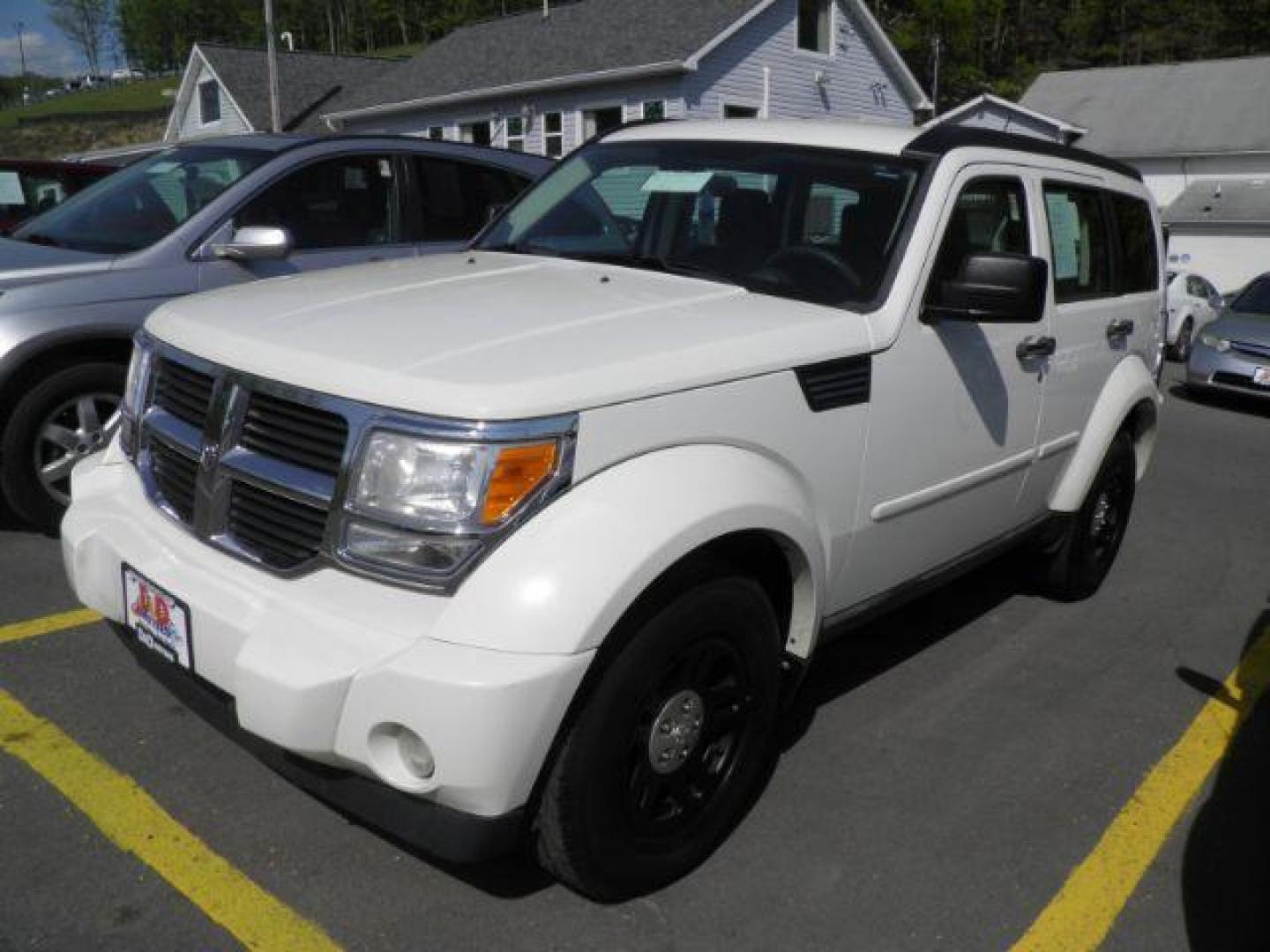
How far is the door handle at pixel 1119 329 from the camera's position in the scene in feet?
15.1

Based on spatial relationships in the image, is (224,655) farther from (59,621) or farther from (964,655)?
(964,655)

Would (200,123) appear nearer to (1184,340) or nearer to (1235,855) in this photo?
(1184,340)

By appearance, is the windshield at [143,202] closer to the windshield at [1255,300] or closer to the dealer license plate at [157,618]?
the dealer license plate at [157,618]

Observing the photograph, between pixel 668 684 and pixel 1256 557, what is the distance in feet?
15.8

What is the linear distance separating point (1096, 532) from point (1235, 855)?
84.1 inches

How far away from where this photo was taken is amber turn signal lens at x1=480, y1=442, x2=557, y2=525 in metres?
2.34

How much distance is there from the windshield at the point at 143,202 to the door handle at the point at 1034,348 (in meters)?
3.86

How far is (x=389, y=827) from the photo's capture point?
2406 millimetres

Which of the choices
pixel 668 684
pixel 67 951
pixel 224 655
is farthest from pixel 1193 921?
pixel 67 951

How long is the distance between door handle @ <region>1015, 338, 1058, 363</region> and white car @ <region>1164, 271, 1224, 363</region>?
1349 cm

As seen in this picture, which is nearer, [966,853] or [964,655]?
[966,853]

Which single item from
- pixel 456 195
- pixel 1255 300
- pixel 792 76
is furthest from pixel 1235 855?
pixel 792 76

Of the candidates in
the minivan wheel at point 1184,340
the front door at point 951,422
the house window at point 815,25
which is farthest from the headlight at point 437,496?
the house window at point 815,25

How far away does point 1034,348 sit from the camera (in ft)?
13.0
